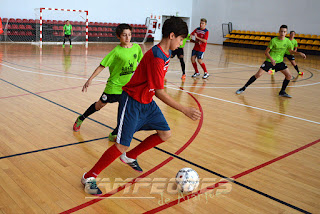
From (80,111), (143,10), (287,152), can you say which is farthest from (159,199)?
(143,10)

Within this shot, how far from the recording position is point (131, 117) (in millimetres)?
2674

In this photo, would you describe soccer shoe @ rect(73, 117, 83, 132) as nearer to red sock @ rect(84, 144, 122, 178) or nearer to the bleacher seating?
red sock @ rect(84, 144, 122, 178)

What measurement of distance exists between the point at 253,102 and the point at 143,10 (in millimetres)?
18881

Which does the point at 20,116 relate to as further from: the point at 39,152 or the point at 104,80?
the point at 104,80

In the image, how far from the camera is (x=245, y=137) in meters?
4.43

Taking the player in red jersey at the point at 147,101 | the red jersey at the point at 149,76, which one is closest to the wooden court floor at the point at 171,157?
the player in red jersey at the point at 147,101

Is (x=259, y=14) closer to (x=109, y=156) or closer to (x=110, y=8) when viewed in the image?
(x=110, y=8)

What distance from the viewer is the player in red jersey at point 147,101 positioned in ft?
8.18

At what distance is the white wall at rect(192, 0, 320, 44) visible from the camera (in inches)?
811

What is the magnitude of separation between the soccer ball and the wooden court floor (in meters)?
0.08

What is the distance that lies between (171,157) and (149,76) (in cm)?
135

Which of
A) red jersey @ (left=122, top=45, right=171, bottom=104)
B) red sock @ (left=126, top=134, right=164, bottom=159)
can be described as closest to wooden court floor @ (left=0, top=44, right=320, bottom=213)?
red sock @ (left=126, top=134, right=164, bottom=159)

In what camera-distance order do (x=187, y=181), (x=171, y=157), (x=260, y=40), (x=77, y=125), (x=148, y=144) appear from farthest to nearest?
(x=260, y=40) < (x=77, y=125) < (x=171, y=157) < (x=148, y=144) < (x=187, y=181)

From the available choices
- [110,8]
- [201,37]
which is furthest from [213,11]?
[201,37]
